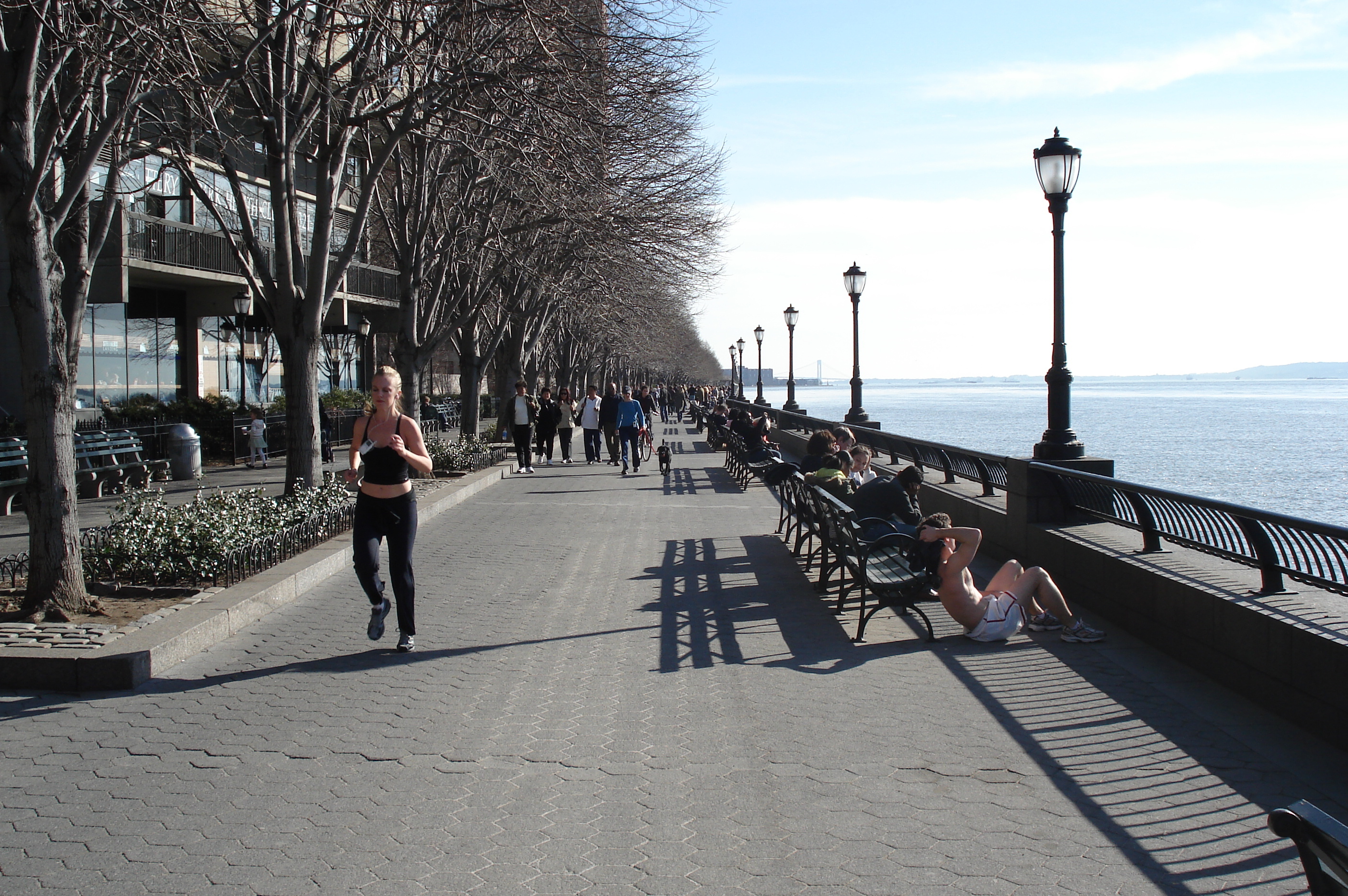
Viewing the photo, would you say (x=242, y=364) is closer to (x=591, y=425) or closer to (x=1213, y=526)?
(x=591, y=425)

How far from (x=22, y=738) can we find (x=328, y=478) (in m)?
8.89

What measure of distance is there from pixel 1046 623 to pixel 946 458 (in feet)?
21.6

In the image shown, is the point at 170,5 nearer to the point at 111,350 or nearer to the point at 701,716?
the point at 701,716

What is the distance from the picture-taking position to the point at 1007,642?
743cm

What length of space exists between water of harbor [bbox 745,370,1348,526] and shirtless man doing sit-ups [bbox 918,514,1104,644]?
39.4 ft

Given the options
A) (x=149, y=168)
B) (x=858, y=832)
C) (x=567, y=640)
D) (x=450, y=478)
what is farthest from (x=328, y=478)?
(x=149, y=168)

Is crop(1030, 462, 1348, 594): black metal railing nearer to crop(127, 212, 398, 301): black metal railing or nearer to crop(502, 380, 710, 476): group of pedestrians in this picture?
crop(502, 380, 710, 476): group of pedestrians

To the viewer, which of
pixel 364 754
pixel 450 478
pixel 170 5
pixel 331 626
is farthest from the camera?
pixel 450 478

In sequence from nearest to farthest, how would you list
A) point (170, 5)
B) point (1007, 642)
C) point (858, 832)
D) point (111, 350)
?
point (858, 832)
point (1007, 642)
point (170, 5)
point (111, 350)

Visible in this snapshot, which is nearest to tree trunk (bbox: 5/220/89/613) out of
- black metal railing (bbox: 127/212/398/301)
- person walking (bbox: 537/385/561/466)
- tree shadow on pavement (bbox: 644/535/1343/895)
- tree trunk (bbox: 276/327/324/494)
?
tree shadow on pavement (bbox: 644/535/1343/895)

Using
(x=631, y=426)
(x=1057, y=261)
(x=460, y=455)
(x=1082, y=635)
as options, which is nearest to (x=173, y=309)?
(x=460, y=455)

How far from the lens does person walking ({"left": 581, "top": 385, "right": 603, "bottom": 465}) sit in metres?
25.7

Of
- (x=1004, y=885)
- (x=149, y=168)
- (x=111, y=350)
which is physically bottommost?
(x=1004, y=885)

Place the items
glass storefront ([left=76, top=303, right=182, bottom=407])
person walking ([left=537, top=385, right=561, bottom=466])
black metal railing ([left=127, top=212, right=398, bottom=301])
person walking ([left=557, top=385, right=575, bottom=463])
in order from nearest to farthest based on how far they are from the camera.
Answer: black metal railing ([left=127, top=212, right=398, bottom=301]) < person walking ([left=537, top=385, right=561, bottom=466]) < glass storefront ([left=76, top=303, right=182, bottom=407]) < person walking ([left=557, top=385, right=575, bottom=463])
